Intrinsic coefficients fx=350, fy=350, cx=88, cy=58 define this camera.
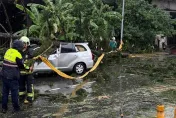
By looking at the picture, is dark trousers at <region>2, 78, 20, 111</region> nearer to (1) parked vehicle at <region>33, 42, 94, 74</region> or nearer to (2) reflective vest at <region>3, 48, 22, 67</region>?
(2) reflective vest at <region>3, 48, 22, 67</region>

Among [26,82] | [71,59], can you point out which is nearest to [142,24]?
[71,59]

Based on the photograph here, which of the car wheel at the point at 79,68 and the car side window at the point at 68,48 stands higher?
the car side window at the point at 68,48

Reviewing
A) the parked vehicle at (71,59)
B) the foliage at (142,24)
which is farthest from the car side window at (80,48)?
the foliage at (142,24)

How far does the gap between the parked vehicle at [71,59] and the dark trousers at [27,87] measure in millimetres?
4114

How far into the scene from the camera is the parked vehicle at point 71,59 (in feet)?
49.9

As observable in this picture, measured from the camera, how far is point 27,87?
34.4 feet

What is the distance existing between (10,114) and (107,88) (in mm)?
4730

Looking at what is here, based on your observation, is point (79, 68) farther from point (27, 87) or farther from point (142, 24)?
point (142, 24)

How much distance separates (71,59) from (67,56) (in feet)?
0.98

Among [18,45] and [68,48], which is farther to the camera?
[68,48]

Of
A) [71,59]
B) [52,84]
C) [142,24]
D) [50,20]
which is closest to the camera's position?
[52,84]

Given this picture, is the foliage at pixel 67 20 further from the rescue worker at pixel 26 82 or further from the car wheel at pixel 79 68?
the rescue worker at pixel 26 82

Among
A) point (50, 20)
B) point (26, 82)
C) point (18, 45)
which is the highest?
point (50, 20)

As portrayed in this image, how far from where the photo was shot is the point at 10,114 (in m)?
9.35
